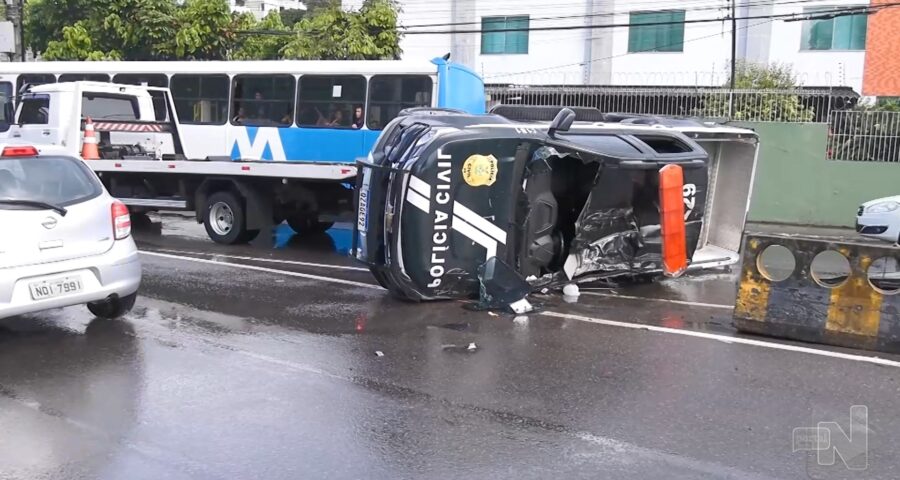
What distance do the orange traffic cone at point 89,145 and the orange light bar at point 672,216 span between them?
9391 millimetres

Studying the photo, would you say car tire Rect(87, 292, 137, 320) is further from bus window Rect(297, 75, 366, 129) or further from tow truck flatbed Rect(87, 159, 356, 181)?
bus window Rect(297, 75, 366, 129)

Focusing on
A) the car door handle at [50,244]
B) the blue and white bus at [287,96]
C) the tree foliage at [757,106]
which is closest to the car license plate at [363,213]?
the car door handle at [50,244]

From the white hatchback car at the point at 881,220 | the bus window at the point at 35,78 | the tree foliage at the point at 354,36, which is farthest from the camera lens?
the tree foliage at the point at 354,36

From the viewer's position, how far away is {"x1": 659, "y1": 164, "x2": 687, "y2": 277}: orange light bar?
334 inches

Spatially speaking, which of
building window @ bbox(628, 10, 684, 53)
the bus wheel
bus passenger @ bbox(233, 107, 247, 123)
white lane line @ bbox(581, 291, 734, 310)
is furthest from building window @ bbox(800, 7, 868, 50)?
white lane line @ bbox(581, 291, 734, 310)

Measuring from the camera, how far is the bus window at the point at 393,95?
14.8 meters

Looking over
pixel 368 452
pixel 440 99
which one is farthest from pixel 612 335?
pixel 440 99

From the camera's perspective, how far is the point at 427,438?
191 inches

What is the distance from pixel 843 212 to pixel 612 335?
12131 mm

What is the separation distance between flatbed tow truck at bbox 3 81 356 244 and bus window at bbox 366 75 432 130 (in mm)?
2348

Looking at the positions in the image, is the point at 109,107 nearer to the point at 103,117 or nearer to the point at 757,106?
the point at 103,117

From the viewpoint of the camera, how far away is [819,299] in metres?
6.90

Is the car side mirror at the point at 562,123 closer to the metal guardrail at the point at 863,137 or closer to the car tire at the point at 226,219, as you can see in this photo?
the car tire at the point at 226,219

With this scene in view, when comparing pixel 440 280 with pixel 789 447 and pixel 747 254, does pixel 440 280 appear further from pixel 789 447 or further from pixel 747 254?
pixel 789 447
